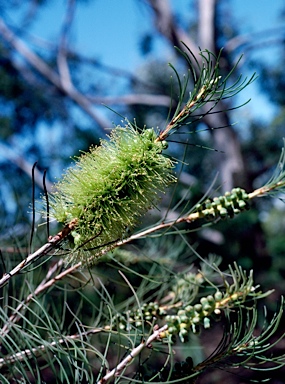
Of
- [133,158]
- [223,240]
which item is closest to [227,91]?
[133,158]

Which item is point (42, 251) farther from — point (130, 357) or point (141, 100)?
point (141, 100)

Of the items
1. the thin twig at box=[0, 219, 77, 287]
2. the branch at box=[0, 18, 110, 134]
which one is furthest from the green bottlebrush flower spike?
the branch at box=[0, 18, 110, 134]

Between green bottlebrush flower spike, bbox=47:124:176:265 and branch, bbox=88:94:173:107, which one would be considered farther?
branch, bbox=88:94:173:107

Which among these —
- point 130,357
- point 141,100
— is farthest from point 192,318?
point 141,100

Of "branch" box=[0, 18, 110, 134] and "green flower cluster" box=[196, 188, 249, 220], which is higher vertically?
"branch" box=[0, 18, 110, 134]

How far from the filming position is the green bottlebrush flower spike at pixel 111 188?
Answer: 0.25m

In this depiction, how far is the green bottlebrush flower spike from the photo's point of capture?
9.9 inches

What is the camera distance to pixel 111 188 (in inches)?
9.9

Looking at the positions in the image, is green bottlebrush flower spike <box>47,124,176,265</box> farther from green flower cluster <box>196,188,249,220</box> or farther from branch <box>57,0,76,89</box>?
branch <box>57,0,76,89</box>

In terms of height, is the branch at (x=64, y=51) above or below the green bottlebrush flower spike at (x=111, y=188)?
above

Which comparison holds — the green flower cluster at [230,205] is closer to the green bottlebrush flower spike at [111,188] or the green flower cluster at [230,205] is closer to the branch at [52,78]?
the green bottlebrush flower spike at [111,188]

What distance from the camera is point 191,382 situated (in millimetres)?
272

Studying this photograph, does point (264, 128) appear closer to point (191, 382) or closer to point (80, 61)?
point (80, 61)

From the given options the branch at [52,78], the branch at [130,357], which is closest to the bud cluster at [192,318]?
the branch at [130,357]
